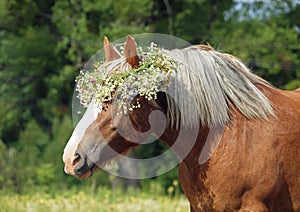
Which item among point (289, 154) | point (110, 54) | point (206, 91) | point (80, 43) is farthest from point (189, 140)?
point (80, 43)

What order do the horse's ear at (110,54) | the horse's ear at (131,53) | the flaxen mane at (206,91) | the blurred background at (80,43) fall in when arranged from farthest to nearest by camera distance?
the blurred background at (80,43) < the horse's ear at (110,54) < the flaxen mane at (206,91) < the horse's ear at (131,53)

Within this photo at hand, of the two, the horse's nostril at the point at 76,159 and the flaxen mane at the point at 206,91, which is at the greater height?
the flaxen mane at the point at 206,91

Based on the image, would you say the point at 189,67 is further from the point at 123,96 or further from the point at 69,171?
the point at 69,171

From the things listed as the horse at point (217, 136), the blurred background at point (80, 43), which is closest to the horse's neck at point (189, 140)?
the horse at point (217, 136)

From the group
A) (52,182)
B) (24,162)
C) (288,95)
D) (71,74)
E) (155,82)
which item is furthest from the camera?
(71,74)

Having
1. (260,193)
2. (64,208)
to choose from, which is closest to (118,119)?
(260,193)

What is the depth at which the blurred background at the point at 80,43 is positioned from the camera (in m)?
16.5

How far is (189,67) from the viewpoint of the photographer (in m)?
4.07

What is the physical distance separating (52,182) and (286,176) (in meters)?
12.1

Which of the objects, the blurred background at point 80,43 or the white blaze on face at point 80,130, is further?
the blurred background at point 80,43

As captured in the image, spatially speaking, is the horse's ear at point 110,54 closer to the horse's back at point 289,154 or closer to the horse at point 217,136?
the horse at point 217,136

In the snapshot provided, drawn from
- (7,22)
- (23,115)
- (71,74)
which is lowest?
(23,115)

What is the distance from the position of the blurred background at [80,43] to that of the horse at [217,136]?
38.6ft

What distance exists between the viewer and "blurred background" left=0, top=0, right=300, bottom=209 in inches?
651
